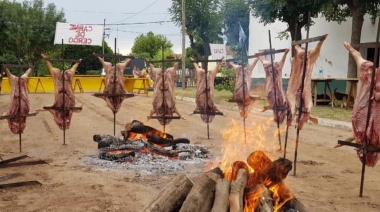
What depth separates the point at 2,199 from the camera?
7.52 meters

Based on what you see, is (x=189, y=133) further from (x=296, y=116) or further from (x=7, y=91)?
(x=7, y=91)

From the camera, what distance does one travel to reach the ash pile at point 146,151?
389 inches

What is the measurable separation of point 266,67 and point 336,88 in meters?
14.0

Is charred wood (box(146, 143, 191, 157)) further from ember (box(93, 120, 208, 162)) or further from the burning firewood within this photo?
the burning firewood

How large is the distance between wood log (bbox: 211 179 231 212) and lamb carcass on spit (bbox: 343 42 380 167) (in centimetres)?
343

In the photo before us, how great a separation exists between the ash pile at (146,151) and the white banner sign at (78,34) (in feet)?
90.4

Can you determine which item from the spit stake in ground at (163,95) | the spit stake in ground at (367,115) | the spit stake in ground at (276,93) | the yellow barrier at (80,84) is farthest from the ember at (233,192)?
the yellow barrier at (80,84)

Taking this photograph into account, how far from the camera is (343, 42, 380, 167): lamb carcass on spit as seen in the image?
7.73m

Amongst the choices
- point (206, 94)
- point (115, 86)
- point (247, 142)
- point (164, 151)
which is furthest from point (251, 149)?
point (115, 86)

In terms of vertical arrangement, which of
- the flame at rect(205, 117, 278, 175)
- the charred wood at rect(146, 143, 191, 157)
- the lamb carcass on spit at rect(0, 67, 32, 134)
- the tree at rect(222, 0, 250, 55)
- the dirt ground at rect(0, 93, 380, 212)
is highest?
the tree at rect(222, 0, 250, 55)

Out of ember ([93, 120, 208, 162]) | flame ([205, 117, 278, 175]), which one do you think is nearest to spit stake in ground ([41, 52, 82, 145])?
ember ([93, 120, 208, 162])

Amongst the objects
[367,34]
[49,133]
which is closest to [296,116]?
[49,133]

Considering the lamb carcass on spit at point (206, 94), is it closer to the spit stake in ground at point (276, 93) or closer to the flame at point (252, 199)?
the spit stake in ground at point (276, 93)

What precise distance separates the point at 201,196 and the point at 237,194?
16.8 inches
